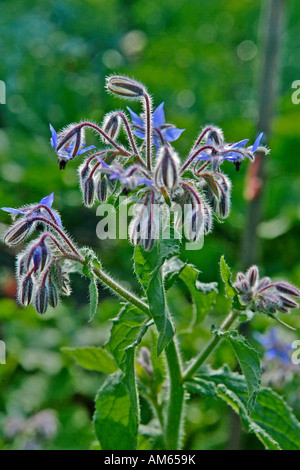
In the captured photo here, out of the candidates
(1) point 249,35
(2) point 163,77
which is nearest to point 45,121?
(2) point 163,77

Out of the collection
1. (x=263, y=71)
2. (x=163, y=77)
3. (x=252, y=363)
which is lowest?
(x=252, y=363)

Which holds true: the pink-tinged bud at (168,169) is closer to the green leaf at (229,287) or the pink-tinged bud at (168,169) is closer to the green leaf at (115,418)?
the green leaf at (229,287)

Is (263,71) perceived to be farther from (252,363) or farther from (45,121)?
(45,121)

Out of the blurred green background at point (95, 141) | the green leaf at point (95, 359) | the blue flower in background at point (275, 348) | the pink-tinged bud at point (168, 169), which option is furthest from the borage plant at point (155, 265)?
the blue flower in background at point (275, 348)

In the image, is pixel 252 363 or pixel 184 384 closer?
pixel 252 363

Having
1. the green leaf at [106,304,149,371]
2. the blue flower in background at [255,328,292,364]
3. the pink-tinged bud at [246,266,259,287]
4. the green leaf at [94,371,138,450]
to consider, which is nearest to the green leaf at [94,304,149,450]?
the green leaf at [94,371,138,450]

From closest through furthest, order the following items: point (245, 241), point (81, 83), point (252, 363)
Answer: point (252, 363), point (245, 241), point (81, 83)
